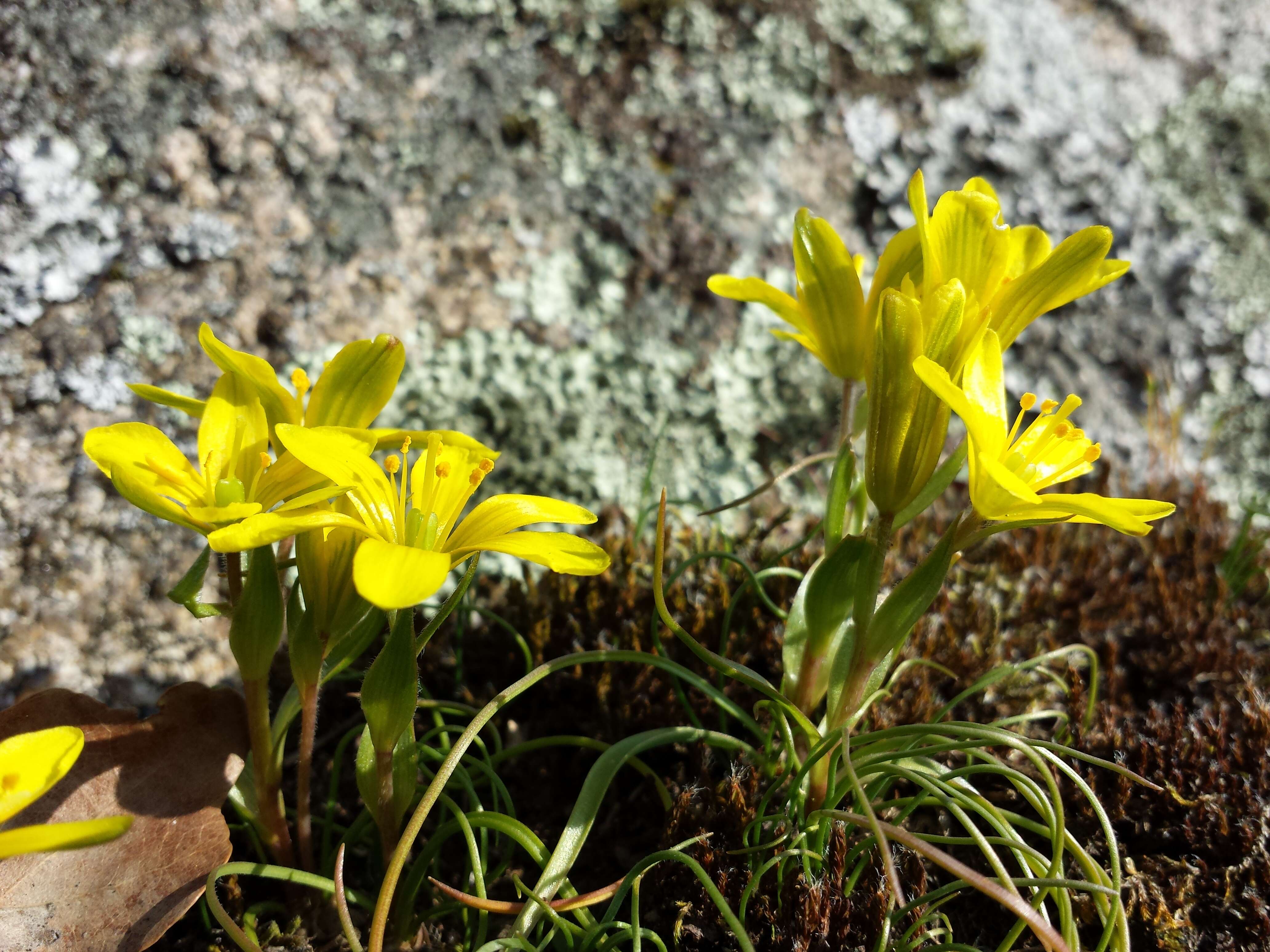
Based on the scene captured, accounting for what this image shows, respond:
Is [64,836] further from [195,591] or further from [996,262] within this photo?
[996,262]

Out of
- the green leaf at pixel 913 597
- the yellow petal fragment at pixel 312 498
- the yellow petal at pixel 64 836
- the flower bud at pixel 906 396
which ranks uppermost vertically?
the flower bud at pixel 906 396

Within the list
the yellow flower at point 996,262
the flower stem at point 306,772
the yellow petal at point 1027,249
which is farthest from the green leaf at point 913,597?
the flower stem at point 306,772

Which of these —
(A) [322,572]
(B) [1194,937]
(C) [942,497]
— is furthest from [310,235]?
(B) [1194,937]

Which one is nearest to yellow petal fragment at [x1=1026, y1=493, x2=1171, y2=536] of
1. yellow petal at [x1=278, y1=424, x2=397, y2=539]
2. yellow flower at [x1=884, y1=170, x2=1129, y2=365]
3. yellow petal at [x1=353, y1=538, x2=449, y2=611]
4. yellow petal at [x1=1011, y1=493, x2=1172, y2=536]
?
yellow petal at [x1=1011, y1=493, x2=1172, y2=536]

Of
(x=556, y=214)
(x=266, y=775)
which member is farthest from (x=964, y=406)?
(x=556, y=214)

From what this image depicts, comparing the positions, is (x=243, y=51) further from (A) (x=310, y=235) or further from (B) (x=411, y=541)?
(B) (x=411, y=541)

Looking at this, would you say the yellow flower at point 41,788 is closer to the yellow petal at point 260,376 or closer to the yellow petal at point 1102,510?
the yellow petal at point 260,376

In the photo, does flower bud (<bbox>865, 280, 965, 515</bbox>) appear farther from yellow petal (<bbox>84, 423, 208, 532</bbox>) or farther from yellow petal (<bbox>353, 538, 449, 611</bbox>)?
yellow petal (<bbox>84, 423, 208, 532</bbox>)
